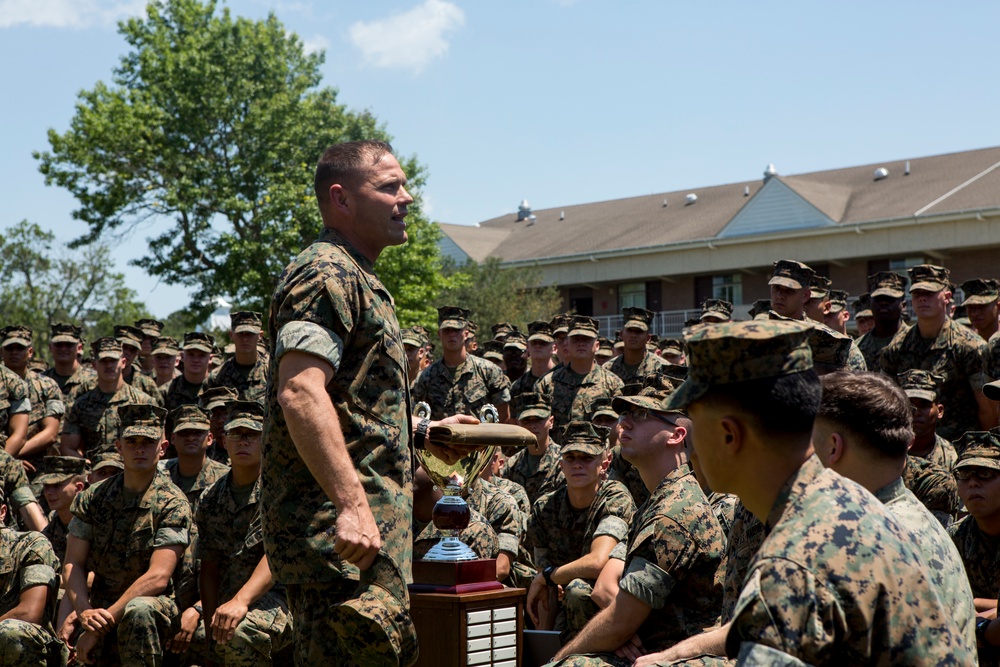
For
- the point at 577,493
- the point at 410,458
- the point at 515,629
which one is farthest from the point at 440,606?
the point at 577,493

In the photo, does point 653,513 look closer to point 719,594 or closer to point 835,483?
point 719,594

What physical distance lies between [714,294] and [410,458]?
2979cm

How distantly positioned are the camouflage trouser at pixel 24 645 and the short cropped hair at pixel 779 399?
219 inches

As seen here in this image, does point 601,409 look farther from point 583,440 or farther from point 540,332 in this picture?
point 540,332

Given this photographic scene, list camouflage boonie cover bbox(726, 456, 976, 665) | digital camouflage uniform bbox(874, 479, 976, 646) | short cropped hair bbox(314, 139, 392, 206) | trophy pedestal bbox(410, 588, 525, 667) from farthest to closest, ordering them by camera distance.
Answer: trophy pedestal bbox(410, 588, 525, 667) → short cropped hair bbox(314, 139, 392, 206) → digital camouflage uniform bbox(874, 479, 976, 646) → camouflage boonie cover bbox(726, 456, 976, 665)

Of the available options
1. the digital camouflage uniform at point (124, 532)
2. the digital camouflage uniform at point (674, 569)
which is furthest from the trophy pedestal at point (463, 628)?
the digital camouflage uniform at point (124, 532)

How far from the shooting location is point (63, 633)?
677 cm

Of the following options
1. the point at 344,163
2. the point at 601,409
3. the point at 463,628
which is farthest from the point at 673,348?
the point at 344,163

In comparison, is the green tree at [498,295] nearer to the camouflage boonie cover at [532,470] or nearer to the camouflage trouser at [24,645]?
the camouflage boonie cover at [532,470]

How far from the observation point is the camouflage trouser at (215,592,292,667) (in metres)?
6.12

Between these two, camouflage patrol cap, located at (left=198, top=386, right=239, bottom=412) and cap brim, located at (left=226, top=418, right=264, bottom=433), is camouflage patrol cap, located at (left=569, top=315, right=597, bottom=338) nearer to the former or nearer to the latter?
camouflage patrol cap, located at (left=198, top=386, right=239, bottom=412)

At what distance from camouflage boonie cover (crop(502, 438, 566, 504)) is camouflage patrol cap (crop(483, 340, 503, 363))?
323cm

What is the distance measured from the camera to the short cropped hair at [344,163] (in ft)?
11.4

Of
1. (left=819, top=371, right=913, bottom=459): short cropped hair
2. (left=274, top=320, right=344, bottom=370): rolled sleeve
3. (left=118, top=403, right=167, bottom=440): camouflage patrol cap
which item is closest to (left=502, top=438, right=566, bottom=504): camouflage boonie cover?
(left=118, top=403, right=167, bottom=440): camouflage patrol cap
